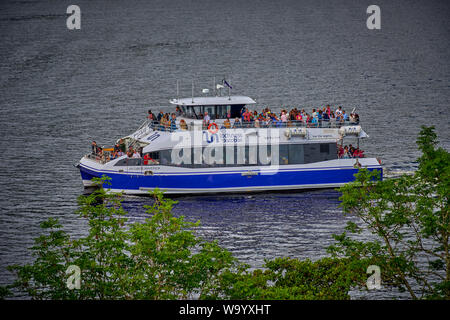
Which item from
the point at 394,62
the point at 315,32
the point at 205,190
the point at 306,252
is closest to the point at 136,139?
the point at 205,190

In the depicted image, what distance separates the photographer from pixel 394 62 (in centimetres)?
11744

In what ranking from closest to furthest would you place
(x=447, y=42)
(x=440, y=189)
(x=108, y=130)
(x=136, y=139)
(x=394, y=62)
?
(x=440, y=189)
(x=136, y=139)
(x=108, y=130)
(x=394, y=62)
(x=447, y=42)

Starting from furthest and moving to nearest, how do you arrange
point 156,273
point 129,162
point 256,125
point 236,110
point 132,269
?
point 236,110
point 256,125
point 129,162
point 156,273
point 132,269

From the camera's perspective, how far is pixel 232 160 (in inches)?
2116

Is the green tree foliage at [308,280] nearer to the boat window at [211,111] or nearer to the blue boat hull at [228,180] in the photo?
the blue boat hull at [228,180]

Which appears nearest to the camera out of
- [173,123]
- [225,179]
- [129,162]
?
[129,162]

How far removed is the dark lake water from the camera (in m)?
48.3

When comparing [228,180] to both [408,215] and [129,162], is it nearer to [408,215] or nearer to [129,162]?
[129,162]

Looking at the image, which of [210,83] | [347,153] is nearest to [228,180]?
[347,153]

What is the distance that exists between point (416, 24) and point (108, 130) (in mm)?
106893

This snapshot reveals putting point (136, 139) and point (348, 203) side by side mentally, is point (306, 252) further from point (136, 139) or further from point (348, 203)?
point (136, 139)

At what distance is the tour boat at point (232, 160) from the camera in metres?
52.6

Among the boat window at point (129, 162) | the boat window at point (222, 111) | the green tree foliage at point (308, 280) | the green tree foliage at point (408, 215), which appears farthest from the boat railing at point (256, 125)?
the green tree foliage at point (308, 280)

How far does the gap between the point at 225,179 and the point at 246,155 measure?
2580 mm
